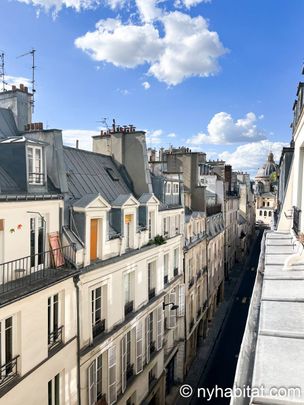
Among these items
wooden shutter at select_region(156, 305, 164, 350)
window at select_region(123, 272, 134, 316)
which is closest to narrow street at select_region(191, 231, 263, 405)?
wooden shutter at select_region(156, 305, 164, 350)

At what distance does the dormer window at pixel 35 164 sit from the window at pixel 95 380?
795 centimetres

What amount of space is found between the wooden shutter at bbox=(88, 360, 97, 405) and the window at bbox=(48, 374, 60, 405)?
1657 mm

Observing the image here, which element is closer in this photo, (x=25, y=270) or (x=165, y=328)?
(x=25, y=270)

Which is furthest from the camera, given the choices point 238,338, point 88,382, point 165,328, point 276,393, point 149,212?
point 238,338

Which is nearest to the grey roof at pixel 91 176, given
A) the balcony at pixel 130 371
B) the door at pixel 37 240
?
the door at pixel 37 240

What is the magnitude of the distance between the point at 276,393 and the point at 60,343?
10.3m

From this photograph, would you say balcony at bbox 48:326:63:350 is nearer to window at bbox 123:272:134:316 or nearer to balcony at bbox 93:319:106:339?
balcony at bbox 93:319:106:339

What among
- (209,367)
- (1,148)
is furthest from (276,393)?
(209,367)

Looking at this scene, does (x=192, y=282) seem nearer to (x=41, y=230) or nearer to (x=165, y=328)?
(x=165, y=328)

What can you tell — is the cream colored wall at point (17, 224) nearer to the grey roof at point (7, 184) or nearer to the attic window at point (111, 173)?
the grey roof at point (7, 184)

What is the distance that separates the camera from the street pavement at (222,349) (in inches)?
951

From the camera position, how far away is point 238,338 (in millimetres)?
31031

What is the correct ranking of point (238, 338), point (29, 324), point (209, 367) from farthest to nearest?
point (238, 338) → point (209, 367) → point (29, 324)

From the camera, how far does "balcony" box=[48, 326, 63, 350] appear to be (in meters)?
11.5
